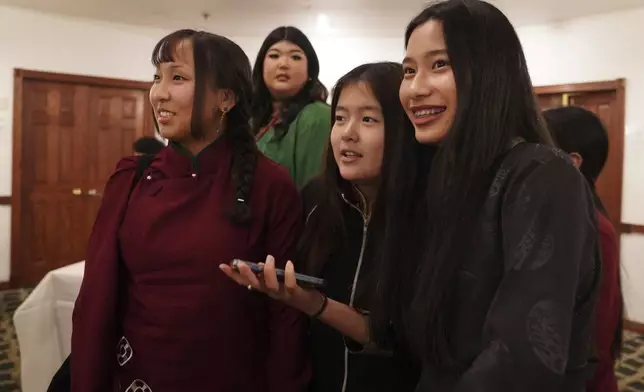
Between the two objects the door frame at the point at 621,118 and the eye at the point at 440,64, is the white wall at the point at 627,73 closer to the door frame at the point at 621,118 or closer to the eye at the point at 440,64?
the door frame at the point at 621,118

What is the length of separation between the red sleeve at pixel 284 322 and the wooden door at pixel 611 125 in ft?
12.8

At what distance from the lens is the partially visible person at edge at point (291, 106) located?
1.78 m

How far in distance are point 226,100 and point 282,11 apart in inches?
145

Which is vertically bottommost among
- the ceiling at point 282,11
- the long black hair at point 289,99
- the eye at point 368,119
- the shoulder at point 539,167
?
the shoulder at point 539,167

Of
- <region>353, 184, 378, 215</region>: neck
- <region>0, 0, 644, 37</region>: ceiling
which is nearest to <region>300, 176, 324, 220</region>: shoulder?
<region>353, 184, 378, 215</region>: neck

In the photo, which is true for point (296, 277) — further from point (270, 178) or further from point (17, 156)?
point (17, 156)

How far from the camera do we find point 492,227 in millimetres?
770

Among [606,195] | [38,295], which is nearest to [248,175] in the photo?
[38,295]

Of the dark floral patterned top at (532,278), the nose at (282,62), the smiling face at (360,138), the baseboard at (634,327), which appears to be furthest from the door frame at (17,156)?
the baseboard at (634,327)

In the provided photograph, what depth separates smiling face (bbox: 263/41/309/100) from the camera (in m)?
1.94

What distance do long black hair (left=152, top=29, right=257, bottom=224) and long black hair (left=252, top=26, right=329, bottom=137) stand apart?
1.59 ft

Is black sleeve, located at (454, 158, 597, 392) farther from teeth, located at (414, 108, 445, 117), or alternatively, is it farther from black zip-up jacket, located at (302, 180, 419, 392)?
black zip-up jacket, located at (302, 180, 419, 392)

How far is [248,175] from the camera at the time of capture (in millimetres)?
1293

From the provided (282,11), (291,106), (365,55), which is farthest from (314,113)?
(365,55)
